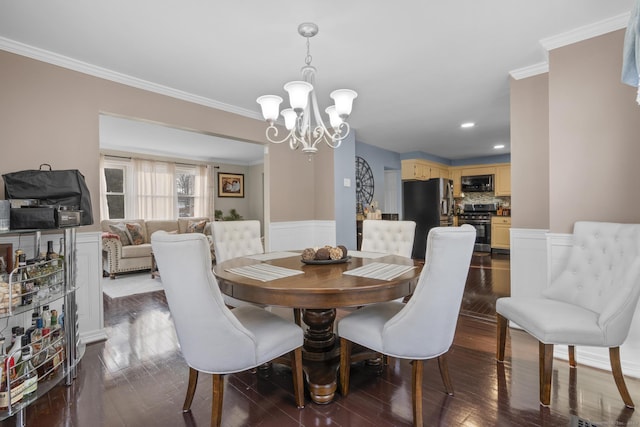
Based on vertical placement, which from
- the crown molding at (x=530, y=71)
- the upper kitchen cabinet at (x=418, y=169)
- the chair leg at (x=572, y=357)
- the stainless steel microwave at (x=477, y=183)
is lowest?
the chair leg at (x=572, y=357)

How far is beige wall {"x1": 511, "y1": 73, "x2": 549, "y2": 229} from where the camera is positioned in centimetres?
264

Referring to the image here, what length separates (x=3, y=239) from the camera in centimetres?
217

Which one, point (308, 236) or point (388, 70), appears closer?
point (388, 70)

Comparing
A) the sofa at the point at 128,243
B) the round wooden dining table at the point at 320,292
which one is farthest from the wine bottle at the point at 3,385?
the sofa at the point at 128,243

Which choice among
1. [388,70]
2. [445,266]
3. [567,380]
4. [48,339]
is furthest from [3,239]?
[567,380]

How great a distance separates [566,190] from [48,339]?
3.66 metres

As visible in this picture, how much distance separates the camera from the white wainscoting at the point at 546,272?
1.93m

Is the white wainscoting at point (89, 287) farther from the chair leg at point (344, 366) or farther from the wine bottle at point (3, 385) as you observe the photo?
the chair leg at point (344, 366)

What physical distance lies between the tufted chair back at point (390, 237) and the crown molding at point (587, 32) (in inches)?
65.3

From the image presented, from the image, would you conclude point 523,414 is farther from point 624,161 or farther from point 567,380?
point 624,161

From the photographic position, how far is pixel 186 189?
277 inches

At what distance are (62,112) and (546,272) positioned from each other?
14.0ft

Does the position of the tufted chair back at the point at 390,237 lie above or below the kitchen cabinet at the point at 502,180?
below

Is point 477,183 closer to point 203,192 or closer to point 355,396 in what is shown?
point 203,192
